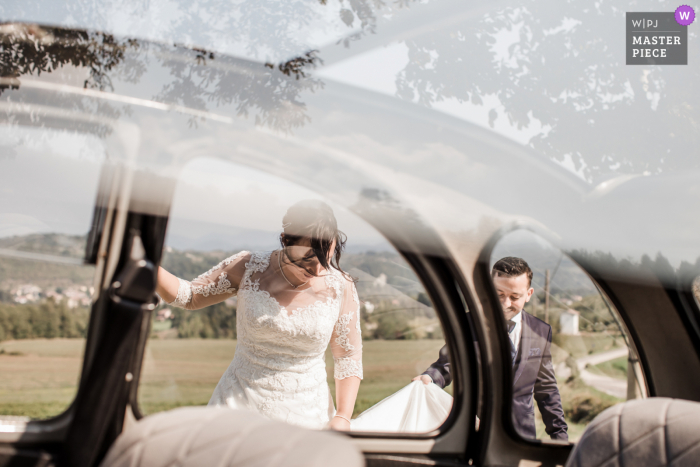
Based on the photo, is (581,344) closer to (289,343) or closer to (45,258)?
(289,343)

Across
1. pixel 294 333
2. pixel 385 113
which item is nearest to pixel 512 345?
pixel 294 333

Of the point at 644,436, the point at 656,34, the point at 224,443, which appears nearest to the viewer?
the point at 224,443

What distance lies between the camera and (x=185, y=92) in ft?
4.64

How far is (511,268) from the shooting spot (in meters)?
1.93

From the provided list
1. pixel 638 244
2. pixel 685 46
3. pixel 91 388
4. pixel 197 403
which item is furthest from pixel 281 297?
pixel 685 46

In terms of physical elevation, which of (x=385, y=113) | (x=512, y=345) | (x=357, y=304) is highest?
(x=385, y=113)

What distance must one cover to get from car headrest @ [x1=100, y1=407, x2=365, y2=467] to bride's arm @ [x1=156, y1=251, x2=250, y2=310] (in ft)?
1.82

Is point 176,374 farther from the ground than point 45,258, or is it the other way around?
point 45,258

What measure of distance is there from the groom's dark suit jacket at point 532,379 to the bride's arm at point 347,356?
34cm

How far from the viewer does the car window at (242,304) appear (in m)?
1.50

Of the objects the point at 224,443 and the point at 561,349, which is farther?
the point at 561,349

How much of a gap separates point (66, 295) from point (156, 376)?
428 millimetres

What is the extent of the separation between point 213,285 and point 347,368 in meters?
0.72

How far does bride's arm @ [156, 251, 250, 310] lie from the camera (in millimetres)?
1610
